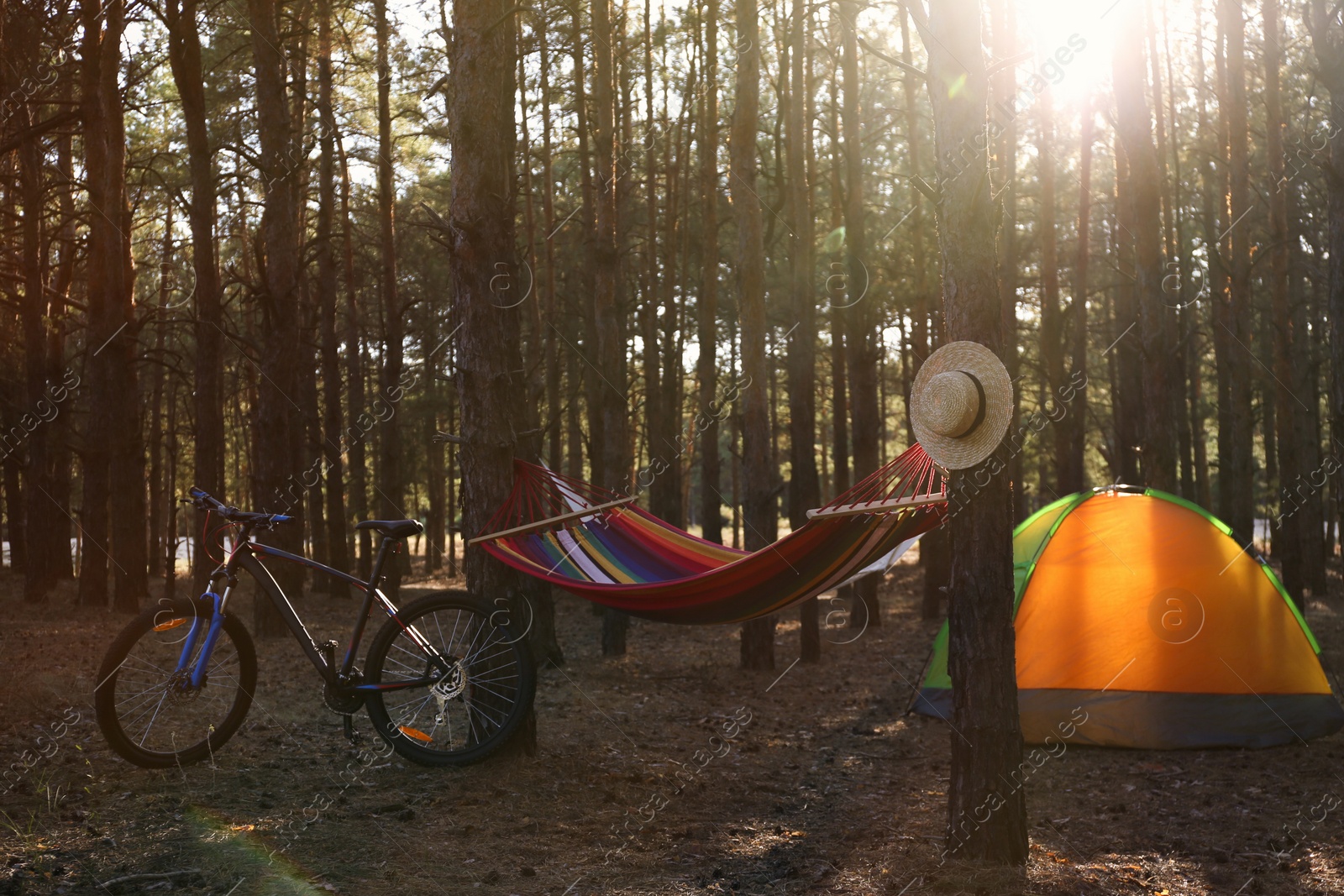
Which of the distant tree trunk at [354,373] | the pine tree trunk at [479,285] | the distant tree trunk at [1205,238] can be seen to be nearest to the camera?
the pine tree trunk at [479,285]

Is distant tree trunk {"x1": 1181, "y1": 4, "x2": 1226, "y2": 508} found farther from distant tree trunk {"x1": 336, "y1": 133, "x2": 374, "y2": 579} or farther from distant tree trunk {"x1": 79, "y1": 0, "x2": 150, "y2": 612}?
distant tree trunk {"x1": 79, "y1": 0, "x2": 150, "y2": 612}

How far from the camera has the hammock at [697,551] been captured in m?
4.46

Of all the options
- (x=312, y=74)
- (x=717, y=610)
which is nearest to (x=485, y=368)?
(x=717, y=610)

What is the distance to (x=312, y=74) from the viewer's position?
14.2 m

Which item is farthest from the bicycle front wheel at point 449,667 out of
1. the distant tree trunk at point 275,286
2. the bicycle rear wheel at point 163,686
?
the distant tree trunk at point 275,286

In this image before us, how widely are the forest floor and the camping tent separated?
0.19 m

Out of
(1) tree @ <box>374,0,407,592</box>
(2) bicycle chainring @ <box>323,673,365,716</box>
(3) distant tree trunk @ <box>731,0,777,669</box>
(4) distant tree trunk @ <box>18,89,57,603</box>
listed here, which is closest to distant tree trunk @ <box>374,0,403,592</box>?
(1) tree @ <box>374,0,407,592</box>

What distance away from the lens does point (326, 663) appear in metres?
4.27

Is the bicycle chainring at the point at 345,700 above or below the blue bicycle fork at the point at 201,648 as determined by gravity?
below

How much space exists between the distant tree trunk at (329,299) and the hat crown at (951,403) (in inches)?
346

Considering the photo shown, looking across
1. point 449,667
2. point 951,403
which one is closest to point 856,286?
point 951,403

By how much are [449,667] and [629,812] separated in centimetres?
96

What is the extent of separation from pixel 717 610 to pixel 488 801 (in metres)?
1.34

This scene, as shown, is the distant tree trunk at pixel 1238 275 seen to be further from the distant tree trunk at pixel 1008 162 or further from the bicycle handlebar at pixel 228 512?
the bicycle handlebar at pixel 228 512
